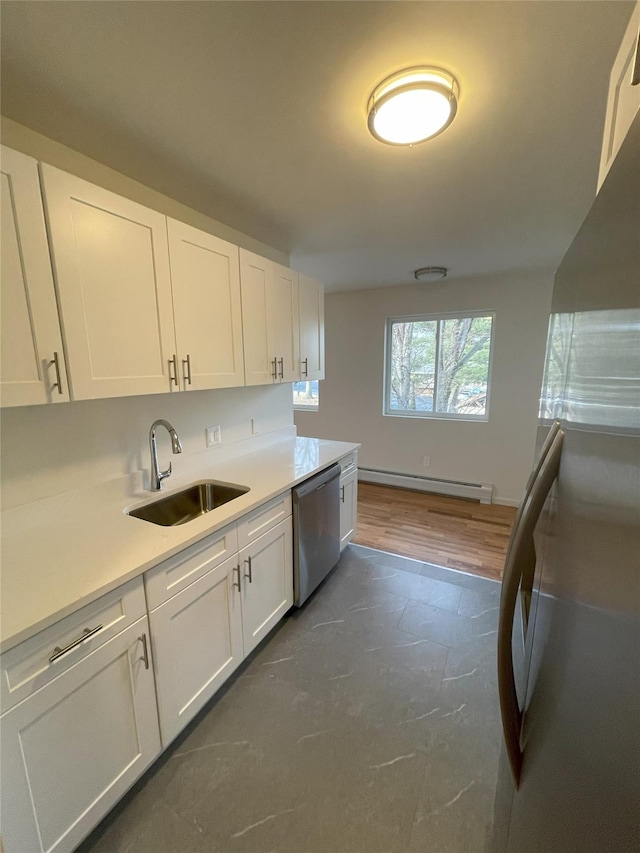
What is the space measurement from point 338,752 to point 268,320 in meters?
2.25

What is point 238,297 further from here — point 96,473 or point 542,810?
point 542,810

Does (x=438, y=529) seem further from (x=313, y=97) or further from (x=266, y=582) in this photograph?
(x=313, y=97)

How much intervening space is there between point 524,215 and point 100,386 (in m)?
2.61

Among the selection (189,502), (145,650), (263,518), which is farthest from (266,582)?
(145,650)

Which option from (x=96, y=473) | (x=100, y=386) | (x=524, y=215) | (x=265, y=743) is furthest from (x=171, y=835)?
(x=524, y=215)

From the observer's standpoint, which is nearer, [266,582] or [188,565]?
[188,565]

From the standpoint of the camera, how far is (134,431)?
5.79 ft

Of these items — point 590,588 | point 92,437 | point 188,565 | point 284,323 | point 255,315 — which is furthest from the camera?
point 284,323

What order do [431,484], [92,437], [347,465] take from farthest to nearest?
1. [431,484]
2. [347,465]
3. [92,437]

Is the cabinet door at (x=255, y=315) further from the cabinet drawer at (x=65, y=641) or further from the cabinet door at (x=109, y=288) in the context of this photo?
the cabinet drawer at (x=65, y=641)

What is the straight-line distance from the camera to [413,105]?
1.17 meters

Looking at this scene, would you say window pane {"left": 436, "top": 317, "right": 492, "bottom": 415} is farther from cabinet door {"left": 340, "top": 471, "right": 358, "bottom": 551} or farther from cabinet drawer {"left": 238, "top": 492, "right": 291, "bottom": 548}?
cabinet drawer {"left": 238, "top": 492, "right": 291, "bottom": 548}

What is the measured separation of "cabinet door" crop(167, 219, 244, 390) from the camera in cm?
162

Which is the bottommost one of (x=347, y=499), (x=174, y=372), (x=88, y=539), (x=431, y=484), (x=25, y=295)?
(x=431, y=484)
